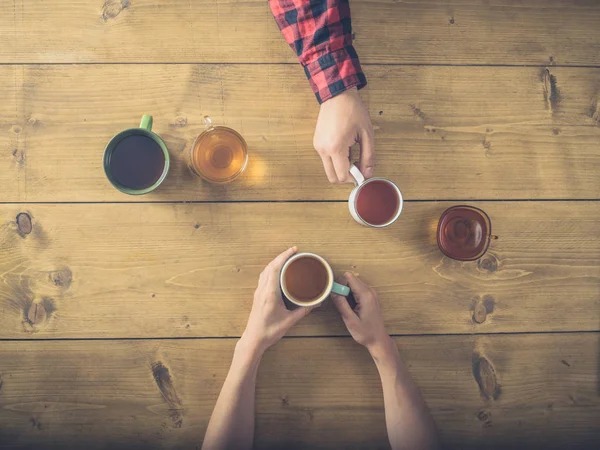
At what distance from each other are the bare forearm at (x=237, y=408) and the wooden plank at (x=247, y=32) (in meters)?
0.78

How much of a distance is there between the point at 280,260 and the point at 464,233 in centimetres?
48

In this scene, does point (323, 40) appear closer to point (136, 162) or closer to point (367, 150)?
point (367, 150)

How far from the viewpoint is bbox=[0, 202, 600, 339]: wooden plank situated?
1.10m

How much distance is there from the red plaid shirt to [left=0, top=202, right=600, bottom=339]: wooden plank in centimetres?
31

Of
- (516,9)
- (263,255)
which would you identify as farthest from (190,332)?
(516,9)

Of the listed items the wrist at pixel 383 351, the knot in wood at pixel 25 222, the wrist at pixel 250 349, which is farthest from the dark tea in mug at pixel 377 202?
the knot in wood at pixel 25 222

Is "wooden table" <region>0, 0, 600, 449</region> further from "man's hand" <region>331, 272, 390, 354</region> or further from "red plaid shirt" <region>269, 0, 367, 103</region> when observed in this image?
"red plaid shirt" <region>269, 0, 367, 103</region>

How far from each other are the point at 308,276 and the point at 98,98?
0.72 meters

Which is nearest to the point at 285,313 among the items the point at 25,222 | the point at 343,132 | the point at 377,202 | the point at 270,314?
the point at 270,314

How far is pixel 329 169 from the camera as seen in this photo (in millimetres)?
1020

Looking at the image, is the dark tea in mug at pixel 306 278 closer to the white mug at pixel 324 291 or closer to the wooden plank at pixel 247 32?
the white mug at pixel 324 291

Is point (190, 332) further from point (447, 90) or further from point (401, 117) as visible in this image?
point (447, 90)

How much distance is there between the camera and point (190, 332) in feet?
3.65

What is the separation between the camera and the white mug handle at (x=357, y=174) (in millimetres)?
983
